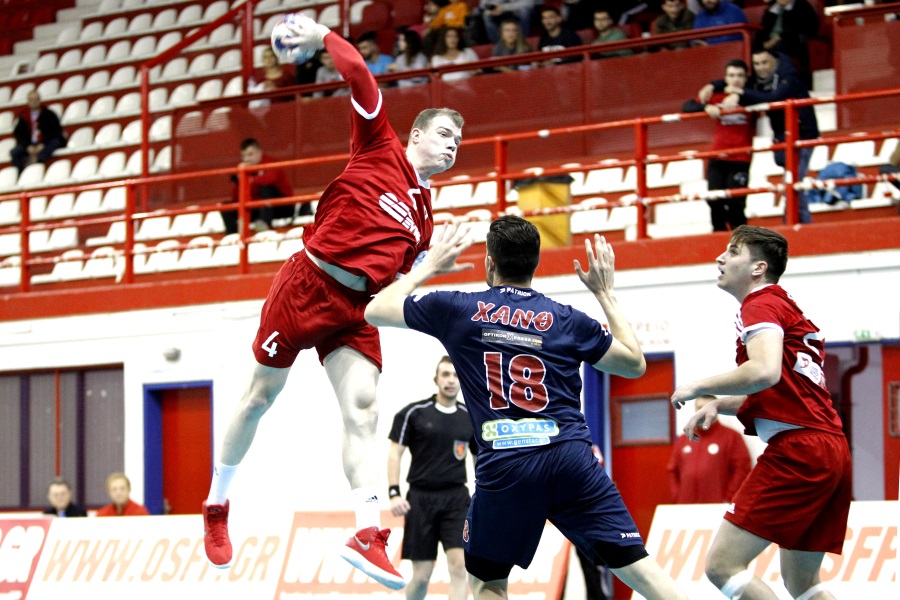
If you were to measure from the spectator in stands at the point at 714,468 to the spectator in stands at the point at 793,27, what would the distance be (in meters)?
4.34

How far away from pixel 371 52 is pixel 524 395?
453 inches

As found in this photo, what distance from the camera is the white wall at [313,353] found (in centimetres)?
1176

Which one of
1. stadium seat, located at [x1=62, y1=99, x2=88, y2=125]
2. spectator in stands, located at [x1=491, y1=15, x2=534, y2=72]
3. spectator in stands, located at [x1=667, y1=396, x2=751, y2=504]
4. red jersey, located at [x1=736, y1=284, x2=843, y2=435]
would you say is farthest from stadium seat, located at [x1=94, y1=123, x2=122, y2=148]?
red jersey, located at [x1=736, y1=284, x2=843, y2=435]

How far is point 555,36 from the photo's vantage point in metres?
15.8

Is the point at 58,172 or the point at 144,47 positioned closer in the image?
the point at 58,172

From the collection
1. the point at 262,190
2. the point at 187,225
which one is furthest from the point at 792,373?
the point at 187,225

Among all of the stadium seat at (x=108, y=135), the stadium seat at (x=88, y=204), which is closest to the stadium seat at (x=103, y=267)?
the stadium seat at (x=88, y=204)

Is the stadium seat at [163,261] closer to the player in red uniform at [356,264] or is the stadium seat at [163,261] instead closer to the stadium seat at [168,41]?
the stadium seat at [168,41]

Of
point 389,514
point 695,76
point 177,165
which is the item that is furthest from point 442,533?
point 177,165

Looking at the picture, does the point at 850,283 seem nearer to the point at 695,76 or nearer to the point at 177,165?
the point at 695,76

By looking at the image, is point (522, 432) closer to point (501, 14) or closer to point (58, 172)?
point (501, 14)

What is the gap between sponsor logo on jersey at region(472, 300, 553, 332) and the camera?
623 centimetres

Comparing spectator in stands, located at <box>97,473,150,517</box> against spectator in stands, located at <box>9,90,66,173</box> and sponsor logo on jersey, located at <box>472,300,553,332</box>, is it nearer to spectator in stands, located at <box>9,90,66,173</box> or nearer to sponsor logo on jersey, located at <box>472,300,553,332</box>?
sponsor logo on jersey, located at <box>472,300,553,332</box>

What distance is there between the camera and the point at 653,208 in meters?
14.6
